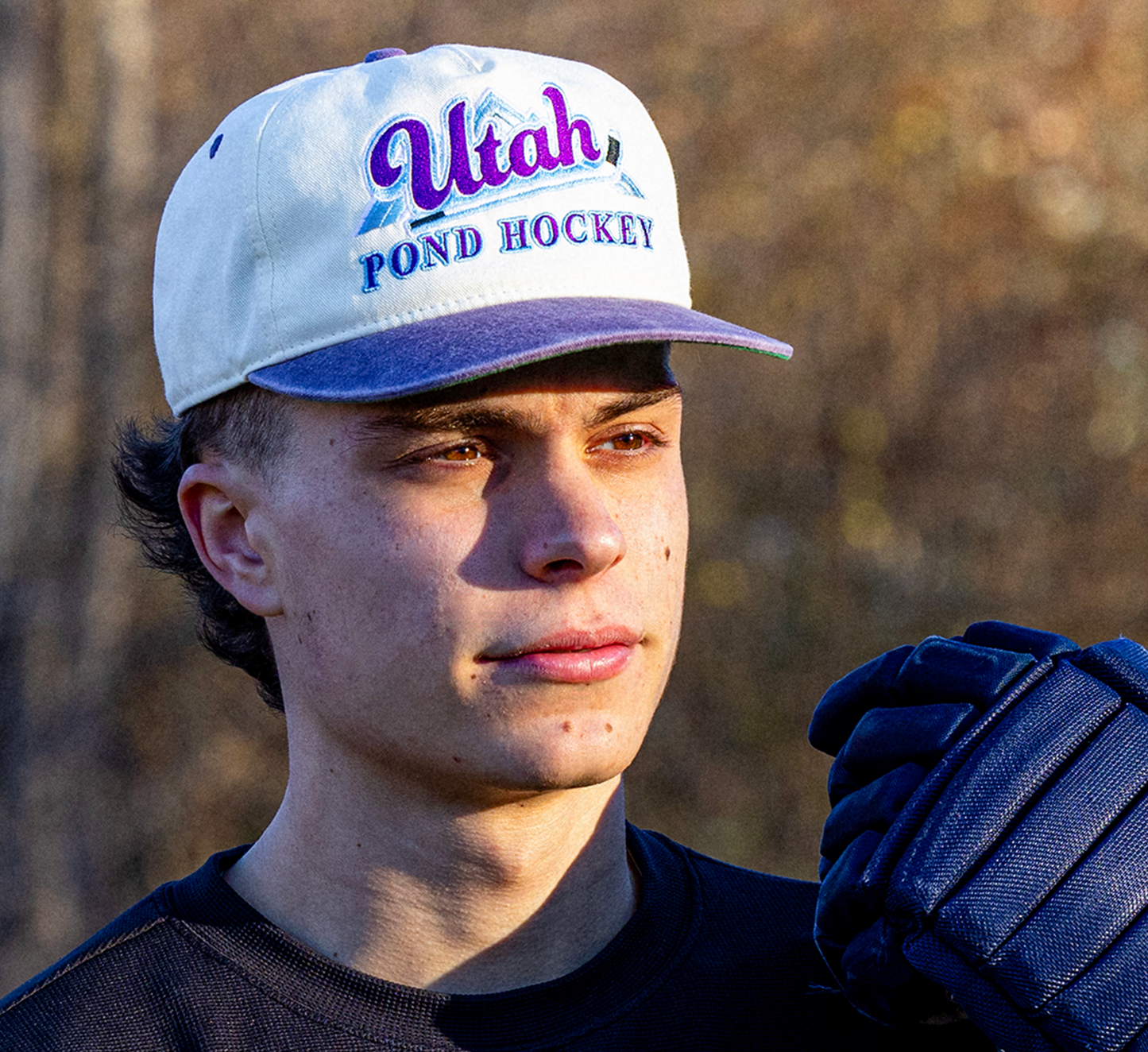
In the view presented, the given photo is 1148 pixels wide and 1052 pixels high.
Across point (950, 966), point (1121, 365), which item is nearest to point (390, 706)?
point (950, 966)

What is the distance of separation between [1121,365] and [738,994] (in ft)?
22.6

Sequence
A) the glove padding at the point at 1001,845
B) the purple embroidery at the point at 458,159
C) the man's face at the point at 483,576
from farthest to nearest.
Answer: the purple embroidery at the point at 458,159 → the man's face at the point at 483,576 → the glove padding at the point at 1001,845

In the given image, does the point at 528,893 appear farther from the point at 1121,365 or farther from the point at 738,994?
the point at 1121,365

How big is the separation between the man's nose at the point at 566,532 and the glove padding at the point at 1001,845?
373mm

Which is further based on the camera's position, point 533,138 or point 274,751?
point 274,751

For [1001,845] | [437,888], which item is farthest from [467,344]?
[1001,845]

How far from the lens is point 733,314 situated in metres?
8.05

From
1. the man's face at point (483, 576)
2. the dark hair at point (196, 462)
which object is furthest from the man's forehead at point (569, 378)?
the dark hair at point (196, 462)

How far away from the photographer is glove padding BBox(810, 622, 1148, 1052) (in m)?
1.58

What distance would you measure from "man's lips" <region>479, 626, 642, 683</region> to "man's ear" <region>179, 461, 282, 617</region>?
33cm

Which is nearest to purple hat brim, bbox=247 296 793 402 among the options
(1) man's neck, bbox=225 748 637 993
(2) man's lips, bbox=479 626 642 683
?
(2) man's lips, bbox=479 626 642 683

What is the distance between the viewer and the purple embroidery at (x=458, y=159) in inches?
70.6

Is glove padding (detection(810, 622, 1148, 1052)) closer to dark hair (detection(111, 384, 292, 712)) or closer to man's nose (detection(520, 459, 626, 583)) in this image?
man's nose (detection(520, 459, 626, 583))

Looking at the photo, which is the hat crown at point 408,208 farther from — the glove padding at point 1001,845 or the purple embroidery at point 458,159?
the glove padding at point 1001,845
